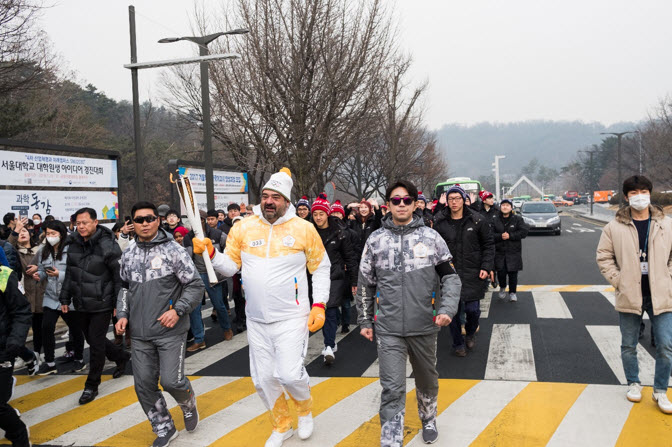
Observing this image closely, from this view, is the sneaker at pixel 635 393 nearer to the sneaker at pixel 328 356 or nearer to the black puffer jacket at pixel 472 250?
the black puffer jacket at pixel 472 250

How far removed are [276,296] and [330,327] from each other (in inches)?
98.9

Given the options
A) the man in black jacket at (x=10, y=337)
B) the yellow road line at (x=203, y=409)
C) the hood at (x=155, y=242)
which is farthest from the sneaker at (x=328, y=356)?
the man in black jacket at (x=10, y=337)

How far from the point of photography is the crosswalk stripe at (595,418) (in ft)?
13.5

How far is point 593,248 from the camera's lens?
1947cm

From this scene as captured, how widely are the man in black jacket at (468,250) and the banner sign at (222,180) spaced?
40.2 ft

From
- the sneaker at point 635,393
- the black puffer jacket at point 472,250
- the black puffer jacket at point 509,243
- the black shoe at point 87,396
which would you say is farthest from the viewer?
the black puffer jacket at point 509,243

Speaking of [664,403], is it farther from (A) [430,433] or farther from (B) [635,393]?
(A) [430,433]

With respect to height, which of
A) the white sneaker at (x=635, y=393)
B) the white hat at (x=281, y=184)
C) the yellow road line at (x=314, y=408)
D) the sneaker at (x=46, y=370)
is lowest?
the sneaker at (x=46, y=370)

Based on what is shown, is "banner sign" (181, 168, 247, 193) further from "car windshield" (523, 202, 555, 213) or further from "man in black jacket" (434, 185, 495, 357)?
"car windshield" (523, 202, 555, 213)

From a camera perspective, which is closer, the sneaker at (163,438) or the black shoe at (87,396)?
the sneaker at (163,438)

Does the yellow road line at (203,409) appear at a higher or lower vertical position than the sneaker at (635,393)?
lower

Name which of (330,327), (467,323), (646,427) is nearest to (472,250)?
(467,323)

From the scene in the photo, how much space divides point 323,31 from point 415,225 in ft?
37.3

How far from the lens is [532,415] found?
15.1 feet
